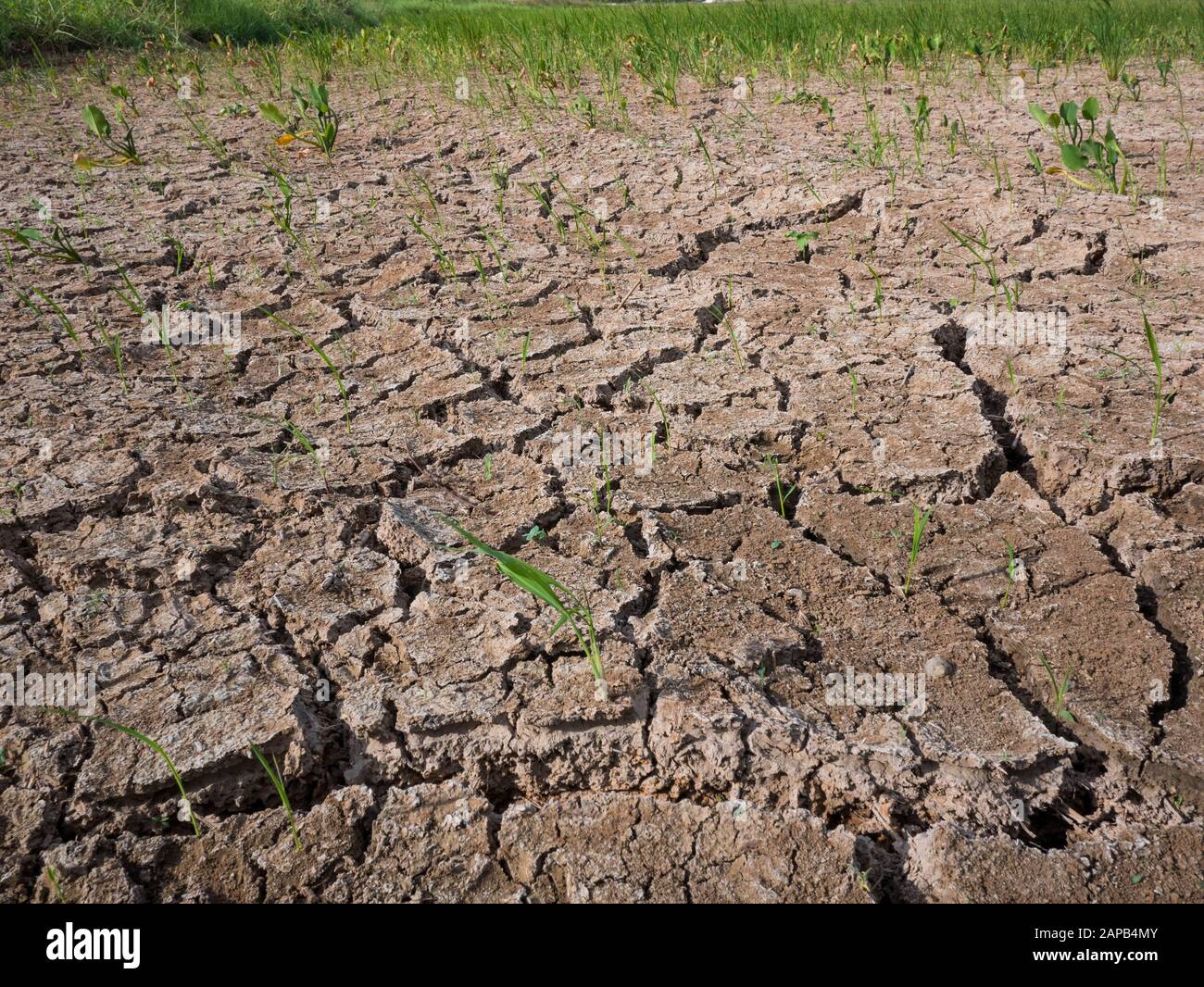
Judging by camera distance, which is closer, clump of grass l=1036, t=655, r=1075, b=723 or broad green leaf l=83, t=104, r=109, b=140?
clump of grass l=1036, t=655, r=1075, b=723

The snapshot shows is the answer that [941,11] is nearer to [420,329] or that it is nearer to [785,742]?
[420,329]

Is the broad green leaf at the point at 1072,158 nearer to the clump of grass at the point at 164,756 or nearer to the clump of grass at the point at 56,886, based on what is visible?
the clump of grass at the point at 164,756

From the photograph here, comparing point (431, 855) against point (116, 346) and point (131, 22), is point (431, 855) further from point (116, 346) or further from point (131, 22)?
point (131, 22)

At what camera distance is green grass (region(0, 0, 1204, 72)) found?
4.91m

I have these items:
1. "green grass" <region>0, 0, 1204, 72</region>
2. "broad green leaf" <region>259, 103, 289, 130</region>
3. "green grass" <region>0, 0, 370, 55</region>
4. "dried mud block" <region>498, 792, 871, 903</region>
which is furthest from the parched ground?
"green grass" <region>0, 0, 370, 55</region>

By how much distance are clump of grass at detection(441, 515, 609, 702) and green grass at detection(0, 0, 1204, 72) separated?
11.2 ft

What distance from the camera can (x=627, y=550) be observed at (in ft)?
6.06

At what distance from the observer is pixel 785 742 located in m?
1.42

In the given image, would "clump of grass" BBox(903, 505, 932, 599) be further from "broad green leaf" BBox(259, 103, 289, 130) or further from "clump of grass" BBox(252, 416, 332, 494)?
"broad green leaf" BBox(259, 103, 289, 130)

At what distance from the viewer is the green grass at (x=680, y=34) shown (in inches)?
193

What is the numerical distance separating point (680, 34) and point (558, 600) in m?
5.20

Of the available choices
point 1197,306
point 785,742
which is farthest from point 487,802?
point 1197,306

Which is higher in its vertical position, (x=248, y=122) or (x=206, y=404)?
(x=248, y=122)

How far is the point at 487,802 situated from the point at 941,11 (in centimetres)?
697
